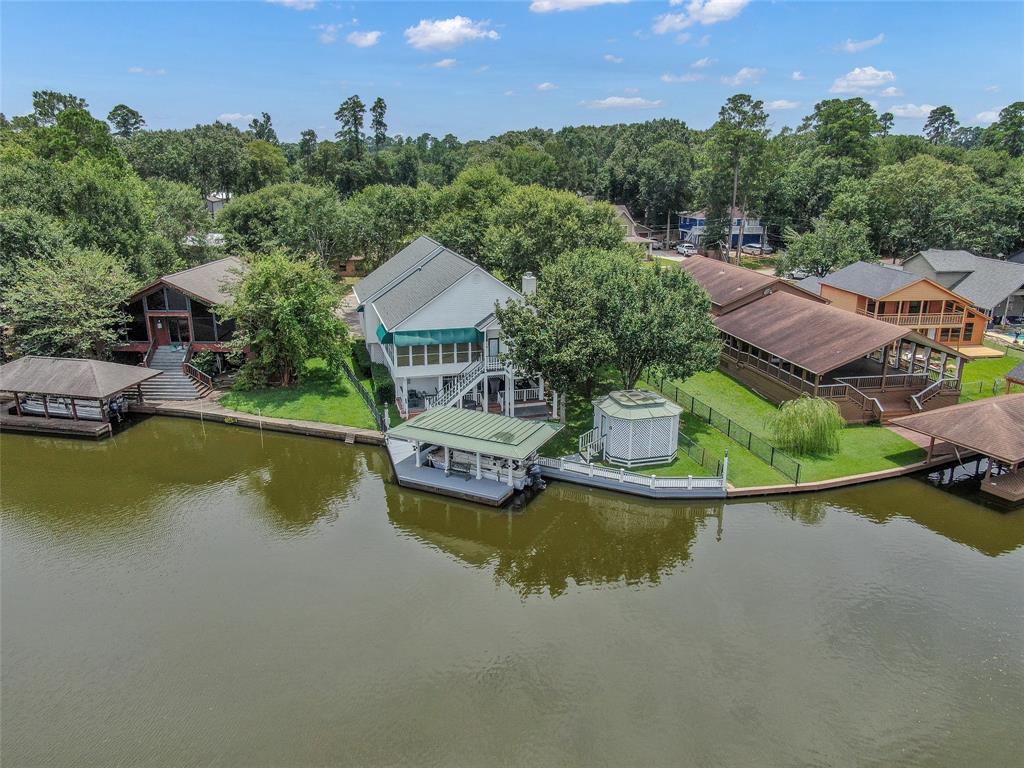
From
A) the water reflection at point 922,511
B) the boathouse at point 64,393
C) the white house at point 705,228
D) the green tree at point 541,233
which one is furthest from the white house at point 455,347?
the white house at point 705,228

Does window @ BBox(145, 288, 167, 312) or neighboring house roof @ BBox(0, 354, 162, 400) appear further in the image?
window @ BBox(145, 288, 167, 312)

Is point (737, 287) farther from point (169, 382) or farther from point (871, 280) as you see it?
point (169, 382)

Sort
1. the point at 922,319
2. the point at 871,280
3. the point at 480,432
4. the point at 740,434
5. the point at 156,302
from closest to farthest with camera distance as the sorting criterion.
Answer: the point at 480,432 < the point at 740,434 < the point at 156,302 < the point at 922,319 < the point at 871,280

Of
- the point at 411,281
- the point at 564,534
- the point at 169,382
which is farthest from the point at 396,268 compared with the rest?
the point at 564,534

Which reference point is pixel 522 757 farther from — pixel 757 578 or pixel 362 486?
pixel 362 486

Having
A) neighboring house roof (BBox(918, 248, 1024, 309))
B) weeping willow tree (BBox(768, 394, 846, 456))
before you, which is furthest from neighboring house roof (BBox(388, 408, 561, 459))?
neighboring house roof (BBox(918, 248, 1024, 309))

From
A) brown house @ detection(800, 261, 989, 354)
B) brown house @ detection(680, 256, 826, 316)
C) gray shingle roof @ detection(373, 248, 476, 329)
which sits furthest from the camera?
brown house @ detection(680, 256, 826, 316)

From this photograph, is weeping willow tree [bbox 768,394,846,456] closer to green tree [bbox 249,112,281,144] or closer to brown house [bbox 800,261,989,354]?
brown house [bbox 800,261,989,354]
